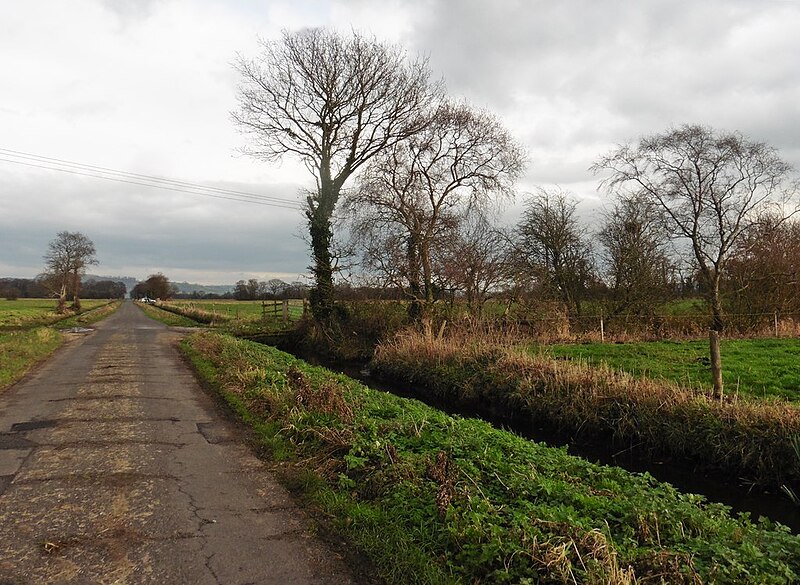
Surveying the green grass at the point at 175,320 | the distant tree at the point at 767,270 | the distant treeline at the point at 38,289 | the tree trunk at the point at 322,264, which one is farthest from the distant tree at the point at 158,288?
the distant tree at the point at 767,270

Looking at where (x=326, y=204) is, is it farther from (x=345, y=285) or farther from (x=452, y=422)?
(x=452, y=422)

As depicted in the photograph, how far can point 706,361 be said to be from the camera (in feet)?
42.8

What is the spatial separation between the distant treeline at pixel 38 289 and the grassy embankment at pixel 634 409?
75632mm

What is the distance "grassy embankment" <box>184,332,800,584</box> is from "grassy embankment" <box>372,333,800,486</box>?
278 cm

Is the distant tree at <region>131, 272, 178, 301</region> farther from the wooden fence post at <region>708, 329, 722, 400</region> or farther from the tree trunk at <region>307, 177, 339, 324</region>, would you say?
the wooden fence post at <region>708, 329, 722, 400</region>

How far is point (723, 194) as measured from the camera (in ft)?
73.5

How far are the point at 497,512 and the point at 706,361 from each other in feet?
37.0

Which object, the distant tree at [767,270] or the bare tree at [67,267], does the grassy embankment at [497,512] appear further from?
the bare tree at [67,267]

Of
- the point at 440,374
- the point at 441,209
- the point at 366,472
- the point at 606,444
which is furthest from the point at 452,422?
the point at 441,209

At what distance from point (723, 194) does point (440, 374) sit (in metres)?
16.6

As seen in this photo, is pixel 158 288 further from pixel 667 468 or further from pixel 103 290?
pixel 667 468

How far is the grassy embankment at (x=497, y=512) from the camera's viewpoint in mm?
3477

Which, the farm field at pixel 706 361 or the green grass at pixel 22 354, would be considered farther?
the green grass at pixel 22 354

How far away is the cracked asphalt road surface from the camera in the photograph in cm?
367
